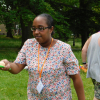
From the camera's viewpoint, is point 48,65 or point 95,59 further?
point 95,59

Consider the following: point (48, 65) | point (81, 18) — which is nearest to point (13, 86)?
point (48, 65)

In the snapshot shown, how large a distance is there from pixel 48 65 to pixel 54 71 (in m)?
0.08

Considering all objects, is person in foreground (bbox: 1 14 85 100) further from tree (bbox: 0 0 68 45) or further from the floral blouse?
tree (bbox: 0 0 68 45)

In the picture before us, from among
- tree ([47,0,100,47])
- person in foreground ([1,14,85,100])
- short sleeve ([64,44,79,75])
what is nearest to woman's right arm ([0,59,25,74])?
person in foreground ([1,14,85,100])

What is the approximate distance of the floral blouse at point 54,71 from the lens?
7.04 feet

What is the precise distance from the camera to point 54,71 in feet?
7.01

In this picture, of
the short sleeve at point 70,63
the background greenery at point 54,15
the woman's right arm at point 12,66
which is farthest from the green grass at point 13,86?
the background greenery at point 54,15

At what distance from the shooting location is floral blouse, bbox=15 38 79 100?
2146 mm

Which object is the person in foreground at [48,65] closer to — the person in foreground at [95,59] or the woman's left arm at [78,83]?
the woman's left arm at [78,83]

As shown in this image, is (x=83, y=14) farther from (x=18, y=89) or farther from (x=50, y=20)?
(x=50, y=20)

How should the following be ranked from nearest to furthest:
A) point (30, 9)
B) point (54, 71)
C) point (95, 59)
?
point (54, 71) < point (95, 59) < point (30, 9)

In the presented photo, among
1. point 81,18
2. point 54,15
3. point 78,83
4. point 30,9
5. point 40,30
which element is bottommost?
point 81,18

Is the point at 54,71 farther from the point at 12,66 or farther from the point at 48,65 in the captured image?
the point at 12,66

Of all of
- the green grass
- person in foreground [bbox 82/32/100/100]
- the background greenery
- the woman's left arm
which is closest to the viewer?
the woman's left arm
